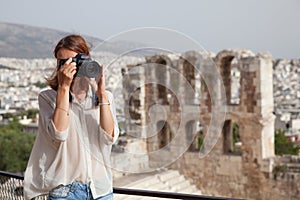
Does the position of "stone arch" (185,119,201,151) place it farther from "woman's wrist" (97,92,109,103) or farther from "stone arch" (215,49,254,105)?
"woman's wrist" (97,92,109,103)

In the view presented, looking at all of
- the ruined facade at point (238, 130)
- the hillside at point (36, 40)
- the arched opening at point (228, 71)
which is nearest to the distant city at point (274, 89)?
the hillside at point (36, 40)

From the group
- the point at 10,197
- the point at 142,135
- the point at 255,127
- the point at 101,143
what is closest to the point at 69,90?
the point at 101,143

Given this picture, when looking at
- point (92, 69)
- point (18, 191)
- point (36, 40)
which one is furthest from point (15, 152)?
point (92, 69)

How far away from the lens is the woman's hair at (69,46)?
2463 mm

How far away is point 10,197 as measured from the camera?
4164 mm

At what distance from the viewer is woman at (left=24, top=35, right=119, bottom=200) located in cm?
244

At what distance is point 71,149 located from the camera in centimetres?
246

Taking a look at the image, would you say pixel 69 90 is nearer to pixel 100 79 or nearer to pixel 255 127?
pixel 100 79

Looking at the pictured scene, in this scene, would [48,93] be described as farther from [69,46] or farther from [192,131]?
[192,131]

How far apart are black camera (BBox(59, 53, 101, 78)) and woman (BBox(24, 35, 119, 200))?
0.09 feet

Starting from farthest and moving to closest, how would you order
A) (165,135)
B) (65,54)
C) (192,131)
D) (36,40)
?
(165,135) < (192,131) < (36,40) < (65,54)

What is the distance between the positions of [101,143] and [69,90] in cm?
31

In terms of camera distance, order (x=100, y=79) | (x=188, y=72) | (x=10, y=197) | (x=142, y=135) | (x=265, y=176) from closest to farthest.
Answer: (x=100, y=79) < (x=10, y=197) < (x=142, y=135) < (x=265, y=176) < (x=188, y=72)

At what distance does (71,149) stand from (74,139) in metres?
0.05
